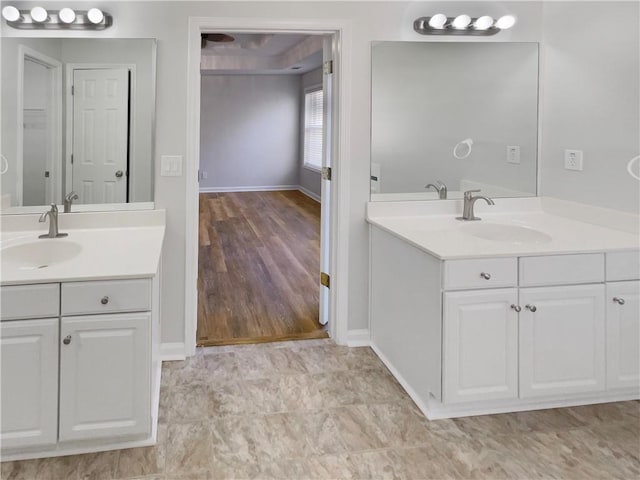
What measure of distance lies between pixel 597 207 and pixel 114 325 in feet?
7.66

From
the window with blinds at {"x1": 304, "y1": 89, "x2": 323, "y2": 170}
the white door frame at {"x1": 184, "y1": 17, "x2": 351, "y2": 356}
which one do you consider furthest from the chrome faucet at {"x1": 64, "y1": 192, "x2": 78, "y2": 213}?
the window with blinds at {"x1": 304, "y1": 89, "x2": 323, "y2": 170}

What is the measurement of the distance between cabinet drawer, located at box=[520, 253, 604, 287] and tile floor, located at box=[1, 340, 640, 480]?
1.99ft

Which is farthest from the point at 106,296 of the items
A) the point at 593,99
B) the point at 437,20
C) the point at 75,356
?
the point at 593,99

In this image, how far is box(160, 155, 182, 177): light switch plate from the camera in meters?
2.92

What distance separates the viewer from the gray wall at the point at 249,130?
10867mm

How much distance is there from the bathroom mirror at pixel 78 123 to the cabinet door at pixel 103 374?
1.02 meters

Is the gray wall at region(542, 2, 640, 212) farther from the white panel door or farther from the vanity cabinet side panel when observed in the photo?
the white panel door

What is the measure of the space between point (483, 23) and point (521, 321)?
1.71 metres

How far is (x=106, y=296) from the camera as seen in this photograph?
6.57 ft

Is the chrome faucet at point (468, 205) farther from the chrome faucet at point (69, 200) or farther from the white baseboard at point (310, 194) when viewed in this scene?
the white baseboard at point (310, 194)

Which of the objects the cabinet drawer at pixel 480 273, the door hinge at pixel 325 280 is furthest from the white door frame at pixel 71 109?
the cabinet drawer at pixel 480 273

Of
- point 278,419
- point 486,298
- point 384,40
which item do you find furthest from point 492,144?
point 278,419

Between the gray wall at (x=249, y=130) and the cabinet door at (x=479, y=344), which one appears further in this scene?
the gray wall at (x=249, y=130)

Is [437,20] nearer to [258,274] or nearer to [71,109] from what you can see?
[71,109]
